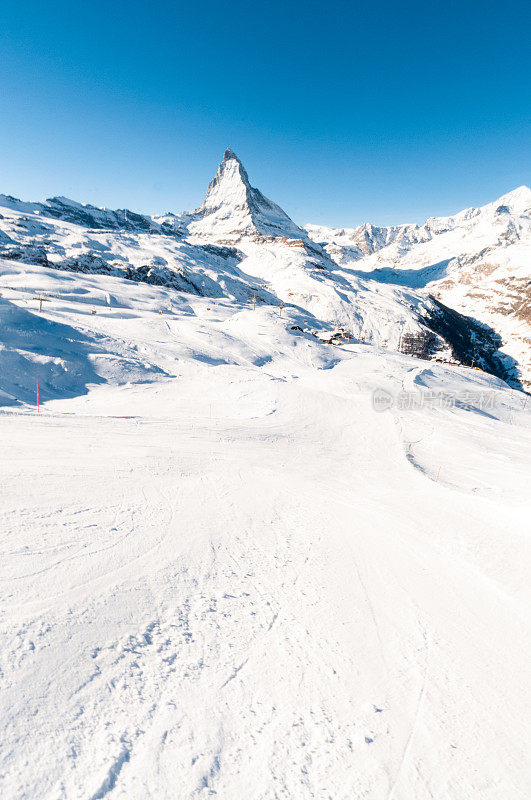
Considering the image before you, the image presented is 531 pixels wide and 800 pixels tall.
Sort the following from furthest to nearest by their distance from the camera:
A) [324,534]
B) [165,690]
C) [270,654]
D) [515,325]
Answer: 1. [515,325]
2. [324,534]
3. [270,654]
4. [165,690]

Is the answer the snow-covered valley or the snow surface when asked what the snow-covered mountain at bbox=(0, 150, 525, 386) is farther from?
the snow surface

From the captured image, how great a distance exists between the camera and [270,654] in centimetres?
439

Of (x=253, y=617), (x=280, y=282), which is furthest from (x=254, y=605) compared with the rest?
(x=280, y=282)

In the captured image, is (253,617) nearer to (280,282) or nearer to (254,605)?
(254,605)

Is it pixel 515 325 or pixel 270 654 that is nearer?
pixel 270 654

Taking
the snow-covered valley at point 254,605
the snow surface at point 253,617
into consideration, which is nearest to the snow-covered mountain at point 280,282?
the snow-covered valley at point 254,605

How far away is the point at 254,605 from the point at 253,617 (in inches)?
9.5

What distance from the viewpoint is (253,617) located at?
4988mm

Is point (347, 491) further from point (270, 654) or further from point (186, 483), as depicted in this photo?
point (270, 654)

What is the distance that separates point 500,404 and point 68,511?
31.5 meters

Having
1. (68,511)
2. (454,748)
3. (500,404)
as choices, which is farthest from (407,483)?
(500,404)

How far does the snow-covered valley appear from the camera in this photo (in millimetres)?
3205

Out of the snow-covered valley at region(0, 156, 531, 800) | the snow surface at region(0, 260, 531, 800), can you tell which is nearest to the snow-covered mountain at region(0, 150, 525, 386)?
the snow-covered valley at region(0, 156, 531, 800)

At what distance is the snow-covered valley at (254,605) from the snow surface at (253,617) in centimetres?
3
